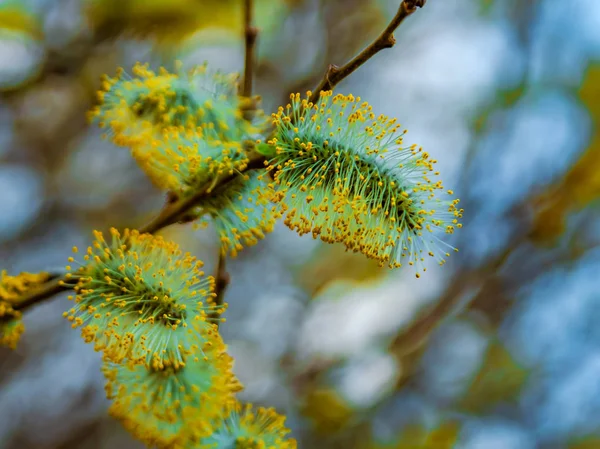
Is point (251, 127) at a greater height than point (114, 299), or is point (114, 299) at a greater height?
point (251, 127)

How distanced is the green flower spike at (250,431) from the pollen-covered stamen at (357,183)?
0.30 m

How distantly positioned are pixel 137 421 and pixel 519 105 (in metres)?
1.65

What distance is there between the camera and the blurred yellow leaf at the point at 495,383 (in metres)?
2.00

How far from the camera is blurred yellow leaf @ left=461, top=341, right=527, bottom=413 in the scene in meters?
2.00

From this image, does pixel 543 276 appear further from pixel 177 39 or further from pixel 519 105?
pixel 177 39

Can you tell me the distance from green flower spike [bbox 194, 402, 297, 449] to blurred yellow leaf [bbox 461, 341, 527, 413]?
1.26 meters

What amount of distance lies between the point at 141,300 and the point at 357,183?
296 mm

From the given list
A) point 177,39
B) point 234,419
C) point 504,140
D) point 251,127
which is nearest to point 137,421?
point 234,419

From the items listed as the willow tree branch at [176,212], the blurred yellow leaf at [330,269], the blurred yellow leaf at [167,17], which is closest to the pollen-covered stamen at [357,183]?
the willow tree branch at [176,212]

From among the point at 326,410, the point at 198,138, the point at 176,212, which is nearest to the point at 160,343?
the point at 176,212

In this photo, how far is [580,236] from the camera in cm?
209

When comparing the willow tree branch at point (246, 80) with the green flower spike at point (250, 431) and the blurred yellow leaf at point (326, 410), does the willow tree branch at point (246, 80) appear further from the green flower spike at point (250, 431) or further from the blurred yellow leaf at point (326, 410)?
the blurred yellow leaf at point (326, 410)

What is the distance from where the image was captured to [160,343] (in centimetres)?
77

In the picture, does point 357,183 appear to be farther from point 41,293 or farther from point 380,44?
point 41,293
